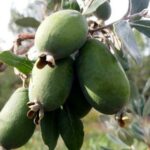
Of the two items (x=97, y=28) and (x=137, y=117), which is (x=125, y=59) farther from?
(x=137, y=117)

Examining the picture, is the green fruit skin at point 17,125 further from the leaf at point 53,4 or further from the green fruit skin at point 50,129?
the leaf at point 53,4

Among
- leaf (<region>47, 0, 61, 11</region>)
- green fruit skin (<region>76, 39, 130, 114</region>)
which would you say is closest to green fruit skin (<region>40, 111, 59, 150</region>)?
green fruit skin (<region>76, 39, 130, 114</region>)

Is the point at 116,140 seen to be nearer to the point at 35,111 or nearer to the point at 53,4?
the point at 53,4

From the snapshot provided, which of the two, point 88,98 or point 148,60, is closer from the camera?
point 88,98

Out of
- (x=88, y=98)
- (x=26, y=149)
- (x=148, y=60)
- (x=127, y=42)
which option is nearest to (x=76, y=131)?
(x=88, y=98)

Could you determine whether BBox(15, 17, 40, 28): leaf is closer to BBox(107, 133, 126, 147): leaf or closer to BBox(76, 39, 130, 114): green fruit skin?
BBox(76, 39, 130, 114): green fruit skin

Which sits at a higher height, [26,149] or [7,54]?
[7,54]
